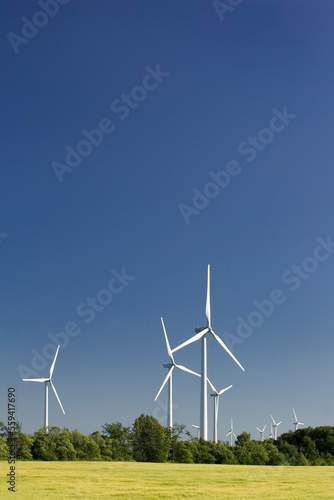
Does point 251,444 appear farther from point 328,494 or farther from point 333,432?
point 328,494

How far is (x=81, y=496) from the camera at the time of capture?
2348 centimetres

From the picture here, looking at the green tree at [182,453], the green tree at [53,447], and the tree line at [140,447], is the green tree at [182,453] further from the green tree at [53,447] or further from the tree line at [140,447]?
the green tree at [53,447]

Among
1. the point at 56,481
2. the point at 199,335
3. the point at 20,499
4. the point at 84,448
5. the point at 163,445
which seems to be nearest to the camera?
the point at 20,499

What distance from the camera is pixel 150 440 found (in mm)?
64375

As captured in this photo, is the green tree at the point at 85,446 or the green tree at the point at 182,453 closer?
the green tree at the point at 182,453

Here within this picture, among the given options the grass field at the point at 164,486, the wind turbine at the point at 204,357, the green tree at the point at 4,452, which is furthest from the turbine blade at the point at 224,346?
the grass field at the point at 164,486

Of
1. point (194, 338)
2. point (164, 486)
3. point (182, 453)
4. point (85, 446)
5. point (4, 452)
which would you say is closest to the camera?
point (164, 486)

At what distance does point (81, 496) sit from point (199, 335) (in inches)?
2305

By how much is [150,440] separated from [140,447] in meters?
1.97

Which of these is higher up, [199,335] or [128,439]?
[199,335]

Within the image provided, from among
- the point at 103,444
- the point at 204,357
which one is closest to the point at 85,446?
the point at 103,444

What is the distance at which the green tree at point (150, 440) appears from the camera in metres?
62.8

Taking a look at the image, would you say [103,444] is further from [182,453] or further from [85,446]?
[182,453]

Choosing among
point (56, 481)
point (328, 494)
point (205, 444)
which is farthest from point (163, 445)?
point (328, 494)
